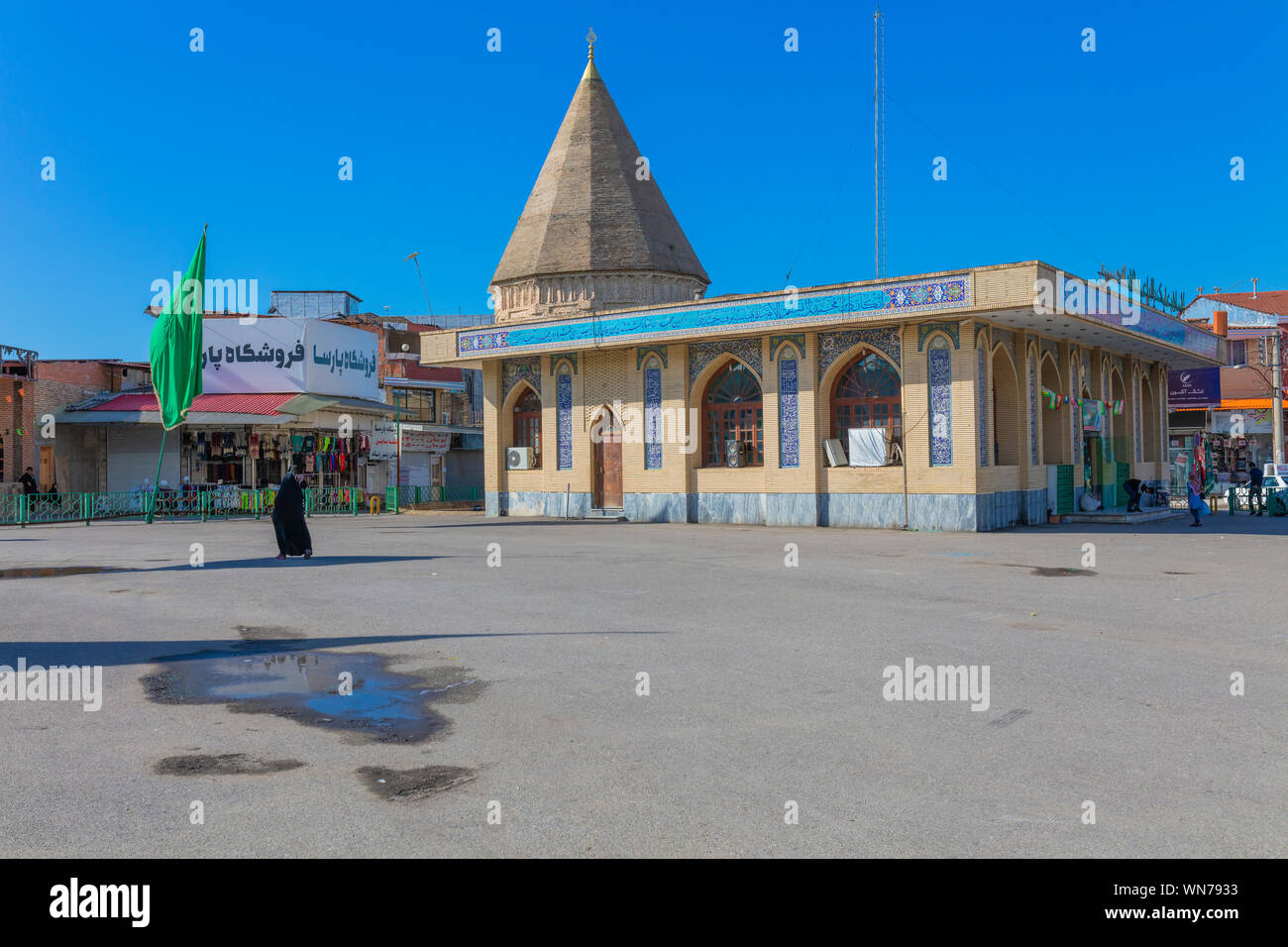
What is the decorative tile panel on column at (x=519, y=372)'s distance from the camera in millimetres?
27938

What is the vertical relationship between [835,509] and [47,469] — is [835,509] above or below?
below

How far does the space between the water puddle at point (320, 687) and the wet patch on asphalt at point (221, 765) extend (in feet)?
1.98

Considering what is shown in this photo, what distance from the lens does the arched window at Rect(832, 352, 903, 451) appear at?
22125 millimetres

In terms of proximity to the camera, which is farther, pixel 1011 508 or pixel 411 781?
pixel 1011 508

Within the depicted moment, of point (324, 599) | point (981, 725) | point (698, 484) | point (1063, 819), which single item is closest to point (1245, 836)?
point (1063, 819)

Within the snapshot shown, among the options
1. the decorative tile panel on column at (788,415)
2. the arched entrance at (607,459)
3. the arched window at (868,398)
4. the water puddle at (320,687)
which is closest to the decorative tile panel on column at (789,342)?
the decorative tile panel on column at (788,415)

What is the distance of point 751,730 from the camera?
5.48 meters

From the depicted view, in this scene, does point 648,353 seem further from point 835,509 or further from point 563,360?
point 835,509

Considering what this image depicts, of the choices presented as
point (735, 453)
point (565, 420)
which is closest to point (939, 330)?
point (735, 453)

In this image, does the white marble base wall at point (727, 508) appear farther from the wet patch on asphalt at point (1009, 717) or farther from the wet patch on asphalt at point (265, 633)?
the wet patch on asphalt at point (1009, 717)

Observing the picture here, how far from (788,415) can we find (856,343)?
216 cm

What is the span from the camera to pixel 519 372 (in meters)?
28.4

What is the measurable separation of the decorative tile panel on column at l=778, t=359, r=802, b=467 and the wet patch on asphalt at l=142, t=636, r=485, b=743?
16152mm
